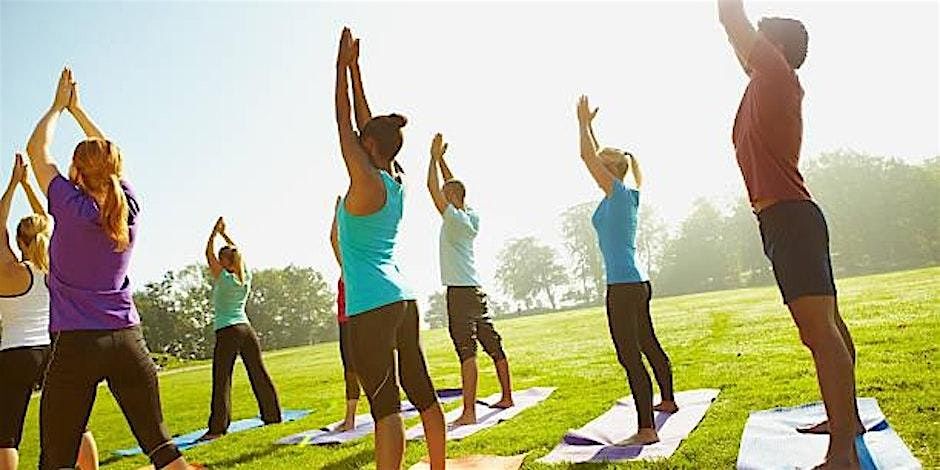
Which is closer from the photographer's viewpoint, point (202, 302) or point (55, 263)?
point (55, 263)

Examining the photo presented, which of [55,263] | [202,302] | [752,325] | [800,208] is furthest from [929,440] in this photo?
[202,302]

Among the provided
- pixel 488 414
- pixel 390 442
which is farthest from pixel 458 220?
pixel 390 442

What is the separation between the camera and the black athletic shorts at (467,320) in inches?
285

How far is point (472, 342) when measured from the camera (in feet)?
23.9

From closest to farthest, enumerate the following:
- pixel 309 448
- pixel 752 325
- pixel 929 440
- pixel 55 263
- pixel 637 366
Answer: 1. pixel 55 263
2. pixel 929 440
3. pixel 637 366
4. pixel 309 448
5. pixel 752 325

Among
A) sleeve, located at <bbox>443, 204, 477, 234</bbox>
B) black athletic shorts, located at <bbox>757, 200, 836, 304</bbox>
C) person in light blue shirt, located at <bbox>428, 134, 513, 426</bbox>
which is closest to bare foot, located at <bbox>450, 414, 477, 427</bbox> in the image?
person in light blue shirt, located at <bbox>428, 134, 513, 426</bbox>

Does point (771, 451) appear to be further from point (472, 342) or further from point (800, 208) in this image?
point (472, 342)

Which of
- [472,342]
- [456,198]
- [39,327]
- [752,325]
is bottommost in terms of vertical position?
[752,325]

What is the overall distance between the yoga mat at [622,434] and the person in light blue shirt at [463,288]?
4.06 feet

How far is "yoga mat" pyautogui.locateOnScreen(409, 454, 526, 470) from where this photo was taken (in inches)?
199

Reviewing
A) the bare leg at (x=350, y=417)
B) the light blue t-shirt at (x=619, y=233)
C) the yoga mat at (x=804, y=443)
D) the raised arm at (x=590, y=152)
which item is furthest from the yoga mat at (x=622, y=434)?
the bare leg at (x=350, y=417)

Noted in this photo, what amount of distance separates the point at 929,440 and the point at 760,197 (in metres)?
1.67

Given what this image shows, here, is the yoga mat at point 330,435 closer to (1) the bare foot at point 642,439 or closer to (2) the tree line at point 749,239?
(1) the bare foot at point 642,439

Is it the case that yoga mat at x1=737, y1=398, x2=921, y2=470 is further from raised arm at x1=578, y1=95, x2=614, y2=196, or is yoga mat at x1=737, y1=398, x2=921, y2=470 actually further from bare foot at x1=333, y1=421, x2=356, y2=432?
bare foot at x1=333, y1=421, x2=356, y2=432
